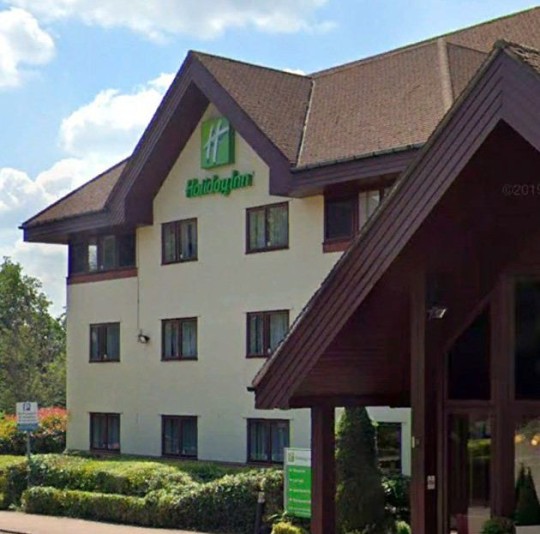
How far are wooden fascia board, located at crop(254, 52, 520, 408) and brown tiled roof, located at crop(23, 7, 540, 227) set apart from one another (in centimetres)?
1105

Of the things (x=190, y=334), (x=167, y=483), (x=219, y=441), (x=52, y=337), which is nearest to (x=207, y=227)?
(x=190, y=334)

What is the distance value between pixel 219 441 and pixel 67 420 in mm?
7561

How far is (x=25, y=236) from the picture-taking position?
115ft

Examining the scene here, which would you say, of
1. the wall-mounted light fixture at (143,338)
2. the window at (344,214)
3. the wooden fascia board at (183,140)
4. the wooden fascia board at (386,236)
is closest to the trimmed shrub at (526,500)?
the wooden fascia board at (386,236)

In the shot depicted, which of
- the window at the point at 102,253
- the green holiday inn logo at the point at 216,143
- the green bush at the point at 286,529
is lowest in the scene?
the green bush at the point at 286,529

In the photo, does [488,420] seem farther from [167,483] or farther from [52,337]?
[52,337]

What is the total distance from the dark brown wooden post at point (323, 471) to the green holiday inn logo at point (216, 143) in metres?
15.4

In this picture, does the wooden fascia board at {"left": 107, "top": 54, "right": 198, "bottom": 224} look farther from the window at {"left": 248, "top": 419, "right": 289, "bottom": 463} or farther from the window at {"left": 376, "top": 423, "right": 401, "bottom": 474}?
the window at {"left": 376, "top": 423, "right": 401, "bottom": 474}

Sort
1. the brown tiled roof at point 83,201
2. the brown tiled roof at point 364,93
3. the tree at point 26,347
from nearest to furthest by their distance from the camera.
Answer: the brown tiled roof at point 364,93 → the brown tiled roof at point 83,201 → the tree at point 26,347

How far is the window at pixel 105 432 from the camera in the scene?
33.5 meters

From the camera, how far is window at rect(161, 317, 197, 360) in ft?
101

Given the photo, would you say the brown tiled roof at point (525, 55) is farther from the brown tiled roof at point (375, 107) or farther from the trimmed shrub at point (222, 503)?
the trimmed shrub at point (222, 503)

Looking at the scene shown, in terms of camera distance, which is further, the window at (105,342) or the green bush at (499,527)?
the window at (105,342)

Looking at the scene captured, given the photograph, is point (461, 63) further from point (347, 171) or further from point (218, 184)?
point (218, 184)
